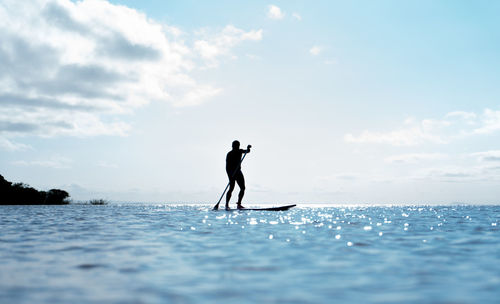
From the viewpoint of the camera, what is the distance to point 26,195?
42.0 m

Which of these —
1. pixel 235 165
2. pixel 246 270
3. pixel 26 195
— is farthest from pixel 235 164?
pixel 26 195

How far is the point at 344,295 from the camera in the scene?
3420 millimetres

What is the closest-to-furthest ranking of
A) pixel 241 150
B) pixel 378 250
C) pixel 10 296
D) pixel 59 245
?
pixel 10 296 → pixel 378 250 → pixel 59 245 → pixel 241 150

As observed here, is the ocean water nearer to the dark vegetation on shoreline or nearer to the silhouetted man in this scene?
the silhouetted man

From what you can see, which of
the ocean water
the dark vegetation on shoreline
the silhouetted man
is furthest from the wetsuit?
the dark vegetation on shoreline

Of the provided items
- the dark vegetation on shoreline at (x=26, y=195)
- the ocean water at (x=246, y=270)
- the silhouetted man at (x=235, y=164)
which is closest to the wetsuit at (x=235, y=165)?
the silhouetted man at (x=235, y=164)

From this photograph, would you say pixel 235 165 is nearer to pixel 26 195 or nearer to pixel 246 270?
pixel 246 270

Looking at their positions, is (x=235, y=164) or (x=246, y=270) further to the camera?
(x=235, y=164)

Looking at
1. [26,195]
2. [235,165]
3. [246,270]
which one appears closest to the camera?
[246,270]

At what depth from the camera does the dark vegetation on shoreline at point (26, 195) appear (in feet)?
133

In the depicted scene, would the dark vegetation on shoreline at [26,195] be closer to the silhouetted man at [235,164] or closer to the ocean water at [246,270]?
the silhouetted man at [235,164]

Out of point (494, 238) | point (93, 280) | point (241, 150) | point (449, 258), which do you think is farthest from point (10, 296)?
point (241, 150)

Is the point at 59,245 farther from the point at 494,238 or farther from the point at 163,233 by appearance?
the point at 494,238

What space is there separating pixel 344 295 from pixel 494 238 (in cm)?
598
